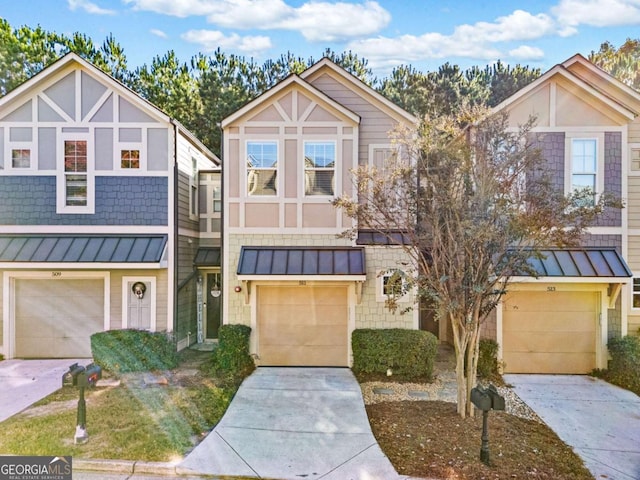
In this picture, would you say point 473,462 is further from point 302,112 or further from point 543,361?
point 302,112

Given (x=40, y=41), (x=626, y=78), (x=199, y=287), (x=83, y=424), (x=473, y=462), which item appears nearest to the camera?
(x=473, y=462)

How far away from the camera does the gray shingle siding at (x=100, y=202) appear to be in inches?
376

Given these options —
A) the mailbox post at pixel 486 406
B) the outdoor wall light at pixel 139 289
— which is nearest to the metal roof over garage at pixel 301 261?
the outdoor wall light at pixel 139 289

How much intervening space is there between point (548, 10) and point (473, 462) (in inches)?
432

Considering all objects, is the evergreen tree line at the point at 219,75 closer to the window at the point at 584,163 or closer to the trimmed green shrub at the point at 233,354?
the window at the point at 584,163

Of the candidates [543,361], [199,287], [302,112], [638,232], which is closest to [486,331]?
[543,361]

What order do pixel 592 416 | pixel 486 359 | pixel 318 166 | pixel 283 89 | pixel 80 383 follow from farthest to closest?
1. pixel 318 166
2. pixel 283 89
3. pixel 486 359
4. pixel 592 416
5. pixel 80 383

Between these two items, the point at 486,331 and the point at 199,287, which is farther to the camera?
the point at 199,287

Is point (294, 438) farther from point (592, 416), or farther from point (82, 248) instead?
point (82, 248)

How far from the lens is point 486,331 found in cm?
914

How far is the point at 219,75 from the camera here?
23.1 metres

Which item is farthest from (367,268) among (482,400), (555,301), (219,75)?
(219,75)

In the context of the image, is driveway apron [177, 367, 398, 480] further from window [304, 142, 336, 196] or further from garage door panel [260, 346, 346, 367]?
window [304, 142, 336, 196]

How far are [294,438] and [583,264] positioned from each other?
780cm
